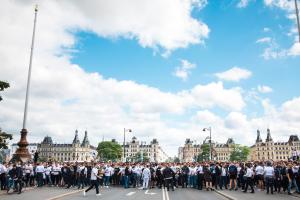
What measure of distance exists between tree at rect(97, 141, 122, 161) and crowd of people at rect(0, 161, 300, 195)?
126707 mm

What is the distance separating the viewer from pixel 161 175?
2994 centimetres

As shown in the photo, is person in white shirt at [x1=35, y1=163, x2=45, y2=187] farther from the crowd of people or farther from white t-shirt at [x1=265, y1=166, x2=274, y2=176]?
white t-shirt at [x1=265, y1=166, x2=274, y2=176]

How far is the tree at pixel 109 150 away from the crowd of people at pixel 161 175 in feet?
416

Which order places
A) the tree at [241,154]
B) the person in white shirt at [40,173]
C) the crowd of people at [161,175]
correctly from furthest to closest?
the tree at [241,154] → the person in white shirt at [40,173] → the crowd of people at [161,175]

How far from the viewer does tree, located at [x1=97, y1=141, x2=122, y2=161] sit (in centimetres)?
15775

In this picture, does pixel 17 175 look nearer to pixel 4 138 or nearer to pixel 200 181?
pixel 4 138

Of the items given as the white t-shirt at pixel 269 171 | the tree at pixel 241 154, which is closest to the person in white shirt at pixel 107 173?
the white t-shirt at pixel 269 171

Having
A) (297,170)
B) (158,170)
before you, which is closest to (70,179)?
(158,170)

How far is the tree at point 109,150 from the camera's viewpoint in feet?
518

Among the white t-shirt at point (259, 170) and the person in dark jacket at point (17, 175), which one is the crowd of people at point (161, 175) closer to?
the white t-shirt at point (259, 170)

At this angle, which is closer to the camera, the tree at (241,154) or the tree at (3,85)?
the tree at (3,85)

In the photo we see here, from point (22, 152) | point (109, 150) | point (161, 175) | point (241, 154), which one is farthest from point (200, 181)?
point (241, 154)

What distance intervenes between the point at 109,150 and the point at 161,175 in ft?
427

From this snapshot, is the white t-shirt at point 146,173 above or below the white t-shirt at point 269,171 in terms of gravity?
below
